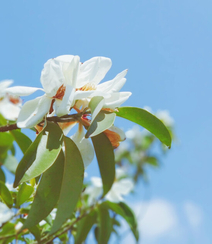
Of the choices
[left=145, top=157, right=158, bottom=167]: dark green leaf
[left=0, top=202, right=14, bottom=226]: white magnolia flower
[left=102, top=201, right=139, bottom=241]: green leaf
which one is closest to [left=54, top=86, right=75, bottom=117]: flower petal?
[left=0, top=202, right=14, bottom=226]: white magnolia flower

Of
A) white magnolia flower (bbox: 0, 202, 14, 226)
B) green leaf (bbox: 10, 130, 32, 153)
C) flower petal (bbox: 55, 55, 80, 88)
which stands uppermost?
flower petal (bbox: 55, 55, 80, 88)

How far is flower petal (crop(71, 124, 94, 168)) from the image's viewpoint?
2.77 ft

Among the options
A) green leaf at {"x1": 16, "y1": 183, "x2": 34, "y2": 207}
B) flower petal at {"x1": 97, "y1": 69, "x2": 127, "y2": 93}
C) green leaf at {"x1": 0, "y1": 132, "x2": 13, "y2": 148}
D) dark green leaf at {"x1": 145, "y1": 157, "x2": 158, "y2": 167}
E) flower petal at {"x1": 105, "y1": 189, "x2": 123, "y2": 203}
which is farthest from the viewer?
dark green leaf at {"x1": 145, "y1": 157, "x2": 158, "y2": 167}

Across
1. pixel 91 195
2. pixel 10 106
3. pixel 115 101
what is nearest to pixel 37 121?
pixel 115 101

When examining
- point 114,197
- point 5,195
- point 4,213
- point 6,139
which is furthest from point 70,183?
point 114,197

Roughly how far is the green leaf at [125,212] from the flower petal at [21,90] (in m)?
0.90

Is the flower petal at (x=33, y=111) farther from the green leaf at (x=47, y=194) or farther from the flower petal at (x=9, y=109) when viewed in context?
the flower petal at (x=9, y=109)

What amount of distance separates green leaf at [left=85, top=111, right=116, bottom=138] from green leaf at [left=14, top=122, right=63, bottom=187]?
0.09 meters

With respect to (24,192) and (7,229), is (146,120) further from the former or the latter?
(7,229)

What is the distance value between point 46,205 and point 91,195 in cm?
150

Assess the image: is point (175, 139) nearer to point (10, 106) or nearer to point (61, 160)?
point (10, 106)

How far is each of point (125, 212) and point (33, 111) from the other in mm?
1083

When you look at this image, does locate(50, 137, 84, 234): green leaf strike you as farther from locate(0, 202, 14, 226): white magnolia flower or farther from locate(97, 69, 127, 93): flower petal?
locate(0, 202, 14, 226): white magnolia flower

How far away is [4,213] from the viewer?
1165mm
